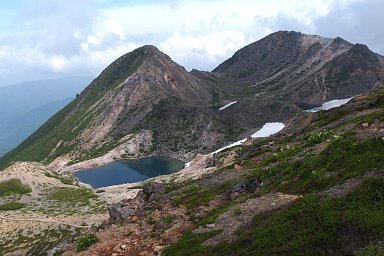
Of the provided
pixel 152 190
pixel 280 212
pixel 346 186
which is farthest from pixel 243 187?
pixel 152 190

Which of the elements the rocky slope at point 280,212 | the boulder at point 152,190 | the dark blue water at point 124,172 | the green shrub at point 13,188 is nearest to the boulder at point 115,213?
the rocky slope at point 280,212

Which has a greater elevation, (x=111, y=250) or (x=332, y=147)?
(x=332, y=147)

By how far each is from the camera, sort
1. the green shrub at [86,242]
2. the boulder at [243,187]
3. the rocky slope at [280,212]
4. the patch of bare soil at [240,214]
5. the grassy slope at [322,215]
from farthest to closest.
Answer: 1. the boulder at [243,187]
2. the green shrub at [86,242]
3. the patch of bare soil at [240,214]
4. the rocky slope at [280,212]
5. the grassy slope at [322,215]

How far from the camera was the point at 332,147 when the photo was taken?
3669 centimetres

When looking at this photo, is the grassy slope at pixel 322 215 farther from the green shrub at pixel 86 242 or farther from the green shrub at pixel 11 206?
the green shrub at pixel 11 206

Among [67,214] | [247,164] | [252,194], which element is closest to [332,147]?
[252,194]

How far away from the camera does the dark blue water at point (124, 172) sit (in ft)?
560

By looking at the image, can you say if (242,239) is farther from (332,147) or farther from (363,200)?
(332,147)

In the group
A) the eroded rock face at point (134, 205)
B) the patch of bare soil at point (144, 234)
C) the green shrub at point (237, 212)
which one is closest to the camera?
the green shrub at point (237, 212)

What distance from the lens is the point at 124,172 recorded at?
18238cm

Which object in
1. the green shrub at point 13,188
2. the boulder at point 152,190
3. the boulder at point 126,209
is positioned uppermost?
the green shrub at point 13,188

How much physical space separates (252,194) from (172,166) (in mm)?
154518

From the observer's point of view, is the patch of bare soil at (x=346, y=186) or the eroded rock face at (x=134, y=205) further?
the eroded rock face at (x=134, y=205)

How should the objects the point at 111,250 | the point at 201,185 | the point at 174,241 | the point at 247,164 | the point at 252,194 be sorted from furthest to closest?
the point at 247,164, the point at 201,185, the point at 252,194, the point at 111,250, the point at 174,241
